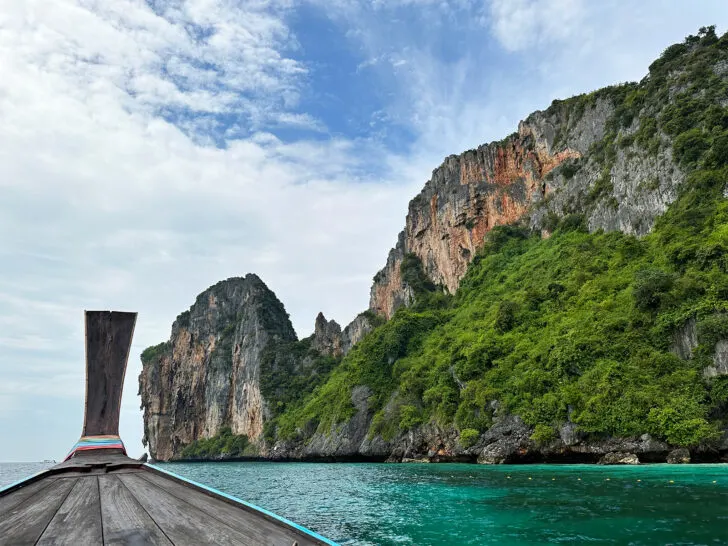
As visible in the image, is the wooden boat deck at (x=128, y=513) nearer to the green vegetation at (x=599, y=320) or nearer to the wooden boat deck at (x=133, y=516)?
the wooden boat deck at (x=133, y=516)

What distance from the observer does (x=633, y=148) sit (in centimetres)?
4438

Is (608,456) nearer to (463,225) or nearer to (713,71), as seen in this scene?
(713,71)

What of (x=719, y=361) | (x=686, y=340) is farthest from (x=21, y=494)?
(x=686, y=340)

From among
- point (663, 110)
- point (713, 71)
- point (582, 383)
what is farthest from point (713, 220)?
point (713, 71)

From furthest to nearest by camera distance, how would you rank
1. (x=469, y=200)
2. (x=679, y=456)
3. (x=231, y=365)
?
(x=231, y=365) → (x=469, y=200) → (x=679, y=456)

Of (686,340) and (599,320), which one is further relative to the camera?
(599,320)

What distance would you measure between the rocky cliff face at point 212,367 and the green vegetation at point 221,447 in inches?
68.5

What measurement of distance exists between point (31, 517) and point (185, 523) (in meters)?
1.30

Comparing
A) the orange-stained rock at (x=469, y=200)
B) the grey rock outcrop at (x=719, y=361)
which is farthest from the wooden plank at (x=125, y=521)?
the orange-stained rock at (x=469, y=200)

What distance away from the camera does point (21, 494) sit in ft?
15.0

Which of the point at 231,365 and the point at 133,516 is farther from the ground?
the point at 231,365

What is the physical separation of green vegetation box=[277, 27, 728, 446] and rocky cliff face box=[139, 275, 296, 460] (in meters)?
33.4

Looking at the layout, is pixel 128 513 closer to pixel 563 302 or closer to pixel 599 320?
pixel 599 320

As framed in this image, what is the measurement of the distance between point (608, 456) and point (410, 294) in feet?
166
